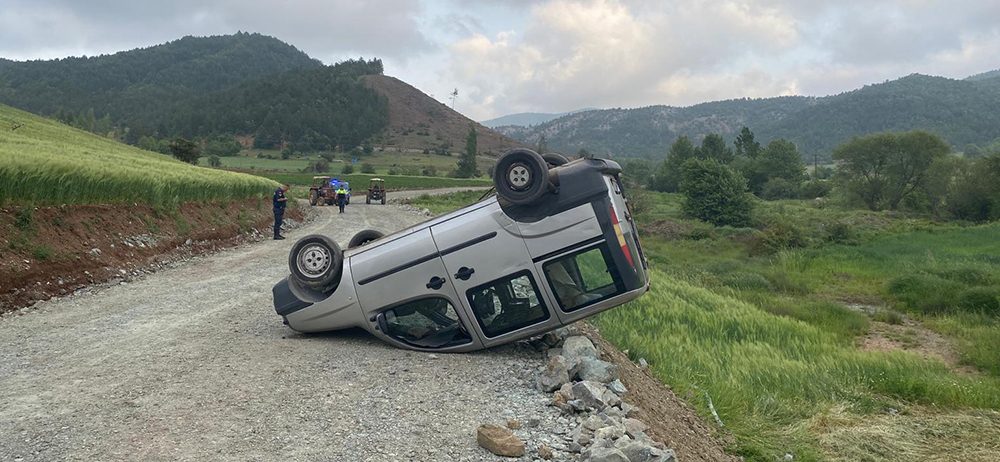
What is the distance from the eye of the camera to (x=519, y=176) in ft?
23.9

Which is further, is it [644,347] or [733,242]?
[733,242]

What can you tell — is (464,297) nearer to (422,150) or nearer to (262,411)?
(262,411)

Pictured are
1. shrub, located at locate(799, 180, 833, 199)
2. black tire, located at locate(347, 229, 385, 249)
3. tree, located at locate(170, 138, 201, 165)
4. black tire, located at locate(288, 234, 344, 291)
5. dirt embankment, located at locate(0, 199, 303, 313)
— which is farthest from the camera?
shrub, located at locate(799, 180, 833, 199)

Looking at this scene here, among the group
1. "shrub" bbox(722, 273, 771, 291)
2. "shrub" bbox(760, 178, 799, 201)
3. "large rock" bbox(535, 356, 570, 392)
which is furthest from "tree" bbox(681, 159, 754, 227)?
"large rock" bbox(535, 356, 570, 392)

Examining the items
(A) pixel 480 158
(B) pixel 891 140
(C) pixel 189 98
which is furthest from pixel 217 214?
(C) pixel 189 98

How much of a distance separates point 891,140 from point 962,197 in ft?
70.1

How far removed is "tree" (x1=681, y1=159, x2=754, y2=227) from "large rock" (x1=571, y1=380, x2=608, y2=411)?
52108mm

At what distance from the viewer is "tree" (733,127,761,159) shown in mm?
121312

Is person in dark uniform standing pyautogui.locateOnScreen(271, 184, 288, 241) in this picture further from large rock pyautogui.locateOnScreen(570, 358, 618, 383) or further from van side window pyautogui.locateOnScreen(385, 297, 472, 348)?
large rock pyautogui.locateOnScreen(570, 358, 618, 383)

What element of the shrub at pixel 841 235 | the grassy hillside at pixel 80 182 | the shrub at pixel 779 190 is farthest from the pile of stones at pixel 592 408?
the shrub at pixel 779 190

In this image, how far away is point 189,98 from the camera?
199250mm

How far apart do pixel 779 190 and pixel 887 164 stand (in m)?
19.8

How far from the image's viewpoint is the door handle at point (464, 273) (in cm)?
741

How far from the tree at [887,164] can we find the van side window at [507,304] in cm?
8207
